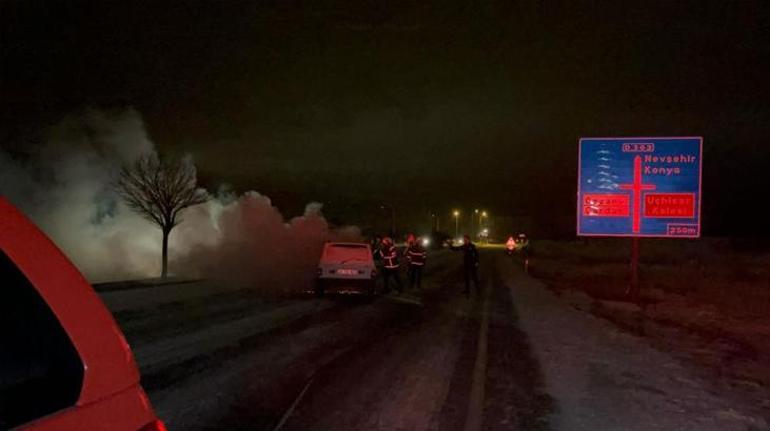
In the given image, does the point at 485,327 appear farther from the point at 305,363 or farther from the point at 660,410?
the point at 660,410

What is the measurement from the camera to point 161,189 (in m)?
28.5

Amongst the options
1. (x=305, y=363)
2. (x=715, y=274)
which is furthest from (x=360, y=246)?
(x=715, y=274)

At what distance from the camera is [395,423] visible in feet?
24.3

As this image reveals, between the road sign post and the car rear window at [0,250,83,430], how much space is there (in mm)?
21460

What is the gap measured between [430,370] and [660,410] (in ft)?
10.1

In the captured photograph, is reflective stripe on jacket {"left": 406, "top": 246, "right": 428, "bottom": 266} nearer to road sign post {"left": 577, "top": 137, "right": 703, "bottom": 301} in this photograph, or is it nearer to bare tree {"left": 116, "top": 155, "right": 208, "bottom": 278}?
road sign post {"left": 577, "top": 137, "right": 703, "bottom": 301}

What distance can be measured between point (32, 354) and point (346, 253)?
822 inches

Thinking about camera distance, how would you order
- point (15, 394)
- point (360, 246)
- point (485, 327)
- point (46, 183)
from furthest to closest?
point (46, 183), point (360, 246), point (485, 327), point (15, 394)

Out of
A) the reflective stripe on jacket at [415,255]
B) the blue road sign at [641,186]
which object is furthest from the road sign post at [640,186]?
the reflective stripe on jacket at [415,255]

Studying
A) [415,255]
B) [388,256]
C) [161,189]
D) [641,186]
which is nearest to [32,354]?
[388,256]

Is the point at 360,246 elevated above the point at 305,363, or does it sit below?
above

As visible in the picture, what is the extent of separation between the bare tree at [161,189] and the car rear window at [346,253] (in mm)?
7690

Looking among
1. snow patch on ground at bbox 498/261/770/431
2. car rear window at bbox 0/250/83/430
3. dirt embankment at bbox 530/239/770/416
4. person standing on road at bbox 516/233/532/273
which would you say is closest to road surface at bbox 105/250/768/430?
snow patch on ground at bbox 498/261/770/431

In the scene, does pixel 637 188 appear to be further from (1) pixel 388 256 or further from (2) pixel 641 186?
(1) pixel 388 256
